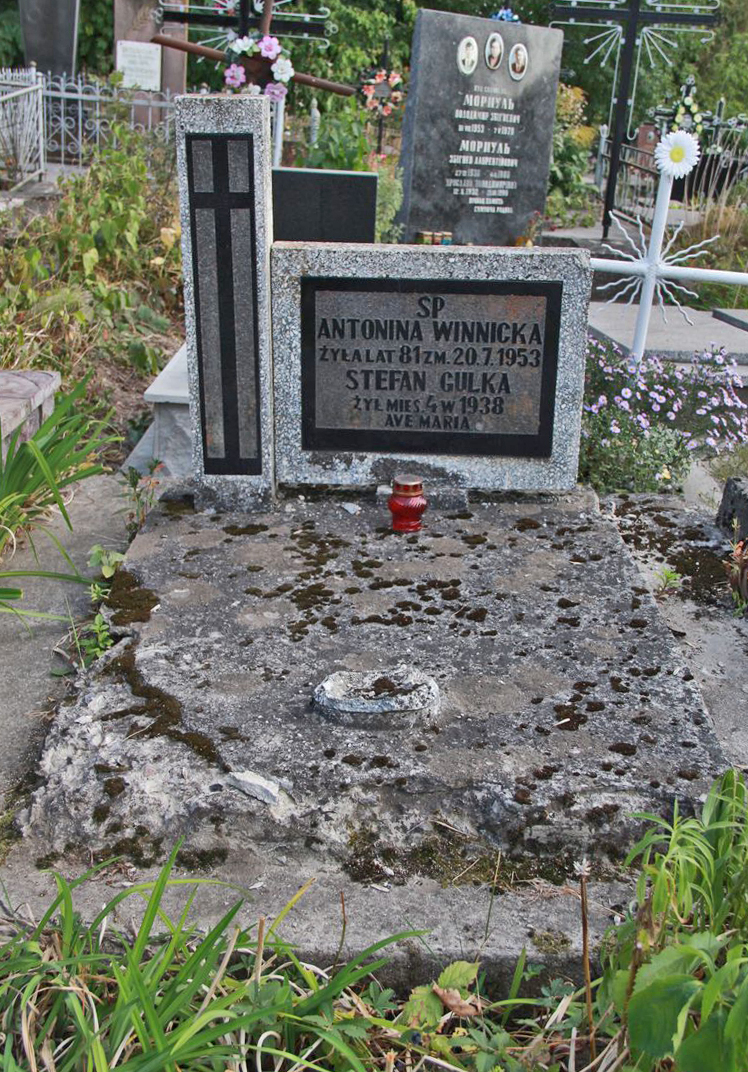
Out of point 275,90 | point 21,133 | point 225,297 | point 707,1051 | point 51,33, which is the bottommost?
point 707,1051

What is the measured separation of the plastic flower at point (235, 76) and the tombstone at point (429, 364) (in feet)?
13.0

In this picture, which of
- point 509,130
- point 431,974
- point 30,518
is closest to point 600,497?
point 30,518

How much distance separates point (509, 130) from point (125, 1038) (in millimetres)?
8060

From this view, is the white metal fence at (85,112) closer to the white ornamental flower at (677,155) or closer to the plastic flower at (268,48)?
the plastic flower at (268,48)

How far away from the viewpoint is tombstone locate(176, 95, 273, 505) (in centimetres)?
339

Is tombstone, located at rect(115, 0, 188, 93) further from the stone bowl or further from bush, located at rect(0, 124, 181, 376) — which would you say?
the stone bowl

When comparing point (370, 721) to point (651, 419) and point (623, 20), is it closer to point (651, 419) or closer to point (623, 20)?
point (651, 419)

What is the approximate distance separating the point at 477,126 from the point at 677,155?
386 cm

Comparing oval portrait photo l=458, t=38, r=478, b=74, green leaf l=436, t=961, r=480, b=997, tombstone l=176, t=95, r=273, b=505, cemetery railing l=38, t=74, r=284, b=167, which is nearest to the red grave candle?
tombstone l=176, t=95, r=273, b=505

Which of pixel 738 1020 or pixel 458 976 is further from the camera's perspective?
pixel 458 976

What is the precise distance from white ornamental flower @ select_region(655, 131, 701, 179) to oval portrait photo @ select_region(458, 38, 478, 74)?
12.5 feet

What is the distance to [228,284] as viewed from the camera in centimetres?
357

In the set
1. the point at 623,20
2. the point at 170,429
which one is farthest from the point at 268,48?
the point at 623,20

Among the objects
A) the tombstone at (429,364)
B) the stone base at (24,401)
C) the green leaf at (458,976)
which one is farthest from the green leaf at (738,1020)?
the stone base at (24,401)
